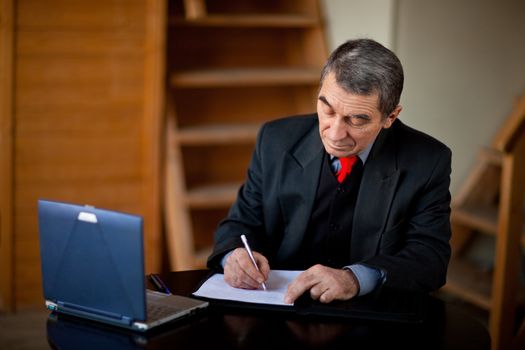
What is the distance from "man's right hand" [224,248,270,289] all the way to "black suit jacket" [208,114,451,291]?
0.49ft

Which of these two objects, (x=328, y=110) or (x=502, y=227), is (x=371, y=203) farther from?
(x=502, y=227)

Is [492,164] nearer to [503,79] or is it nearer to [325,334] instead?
[503,79]

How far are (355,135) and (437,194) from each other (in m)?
→ 0.33

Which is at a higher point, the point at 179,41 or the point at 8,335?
the point at 179,41

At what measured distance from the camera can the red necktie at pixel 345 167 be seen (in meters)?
2.28

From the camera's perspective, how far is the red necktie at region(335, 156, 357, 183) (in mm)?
2275

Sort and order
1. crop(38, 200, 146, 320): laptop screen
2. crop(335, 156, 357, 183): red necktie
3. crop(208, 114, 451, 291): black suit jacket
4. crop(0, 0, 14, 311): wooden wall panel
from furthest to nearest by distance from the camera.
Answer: crop(0, 0, 14, 311): wooden wall panel → crop(335, 156, 357, 183): red necktie → crop(208, 114, 451, 291): black suit jacket → crop(38, 200, 146, 320): laptop screen

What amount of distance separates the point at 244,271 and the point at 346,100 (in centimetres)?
50

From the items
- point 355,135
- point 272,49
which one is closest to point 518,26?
point 272,49

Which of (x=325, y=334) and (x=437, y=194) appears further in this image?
(x=437, y=194)

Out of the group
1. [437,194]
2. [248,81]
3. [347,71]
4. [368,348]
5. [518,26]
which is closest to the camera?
[368,348]

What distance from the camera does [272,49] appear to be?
433cm

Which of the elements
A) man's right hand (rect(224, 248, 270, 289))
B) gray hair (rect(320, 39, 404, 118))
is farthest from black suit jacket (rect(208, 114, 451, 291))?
gray hair (rect(320, 39, 404, 118))

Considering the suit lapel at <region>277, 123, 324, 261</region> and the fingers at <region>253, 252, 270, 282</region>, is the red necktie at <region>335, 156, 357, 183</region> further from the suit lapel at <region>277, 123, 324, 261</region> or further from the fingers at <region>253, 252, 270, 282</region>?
the fingers at <region>253, 252, 270, 282</region>
